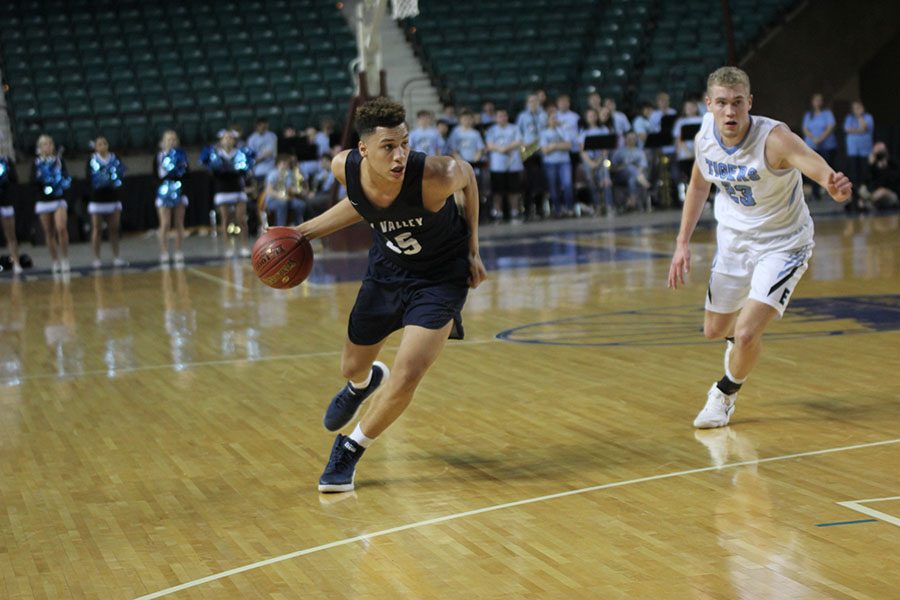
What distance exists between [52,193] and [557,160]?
7.22m

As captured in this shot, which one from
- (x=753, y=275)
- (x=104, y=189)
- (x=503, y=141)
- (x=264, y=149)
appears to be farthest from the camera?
(x=503, y=141)

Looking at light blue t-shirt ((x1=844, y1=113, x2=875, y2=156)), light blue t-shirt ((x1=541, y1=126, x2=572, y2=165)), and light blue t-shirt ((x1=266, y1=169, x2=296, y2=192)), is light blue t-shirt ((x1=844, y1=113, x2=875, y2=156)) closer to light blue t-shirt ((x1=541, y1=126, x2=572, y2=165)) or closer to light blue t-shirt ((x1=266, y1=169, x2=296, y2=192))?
light blue t-shirt ((x1=541, y1=126, x2=572, y2=165))

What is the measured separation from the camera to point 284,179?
17922mm

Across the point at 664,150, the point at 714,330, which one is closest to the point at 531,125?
the point at 664,150

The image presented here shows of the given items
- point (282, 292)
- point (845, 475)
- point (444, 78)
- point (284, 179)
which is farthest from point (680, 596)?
point (444, 78)

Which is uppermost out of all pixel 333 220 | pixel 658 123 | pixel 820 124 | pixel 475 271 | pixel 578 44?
pixel 578 44

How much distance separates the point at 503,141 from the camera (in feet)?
63.5

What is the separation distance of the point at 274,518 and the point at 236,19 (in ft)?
66.1

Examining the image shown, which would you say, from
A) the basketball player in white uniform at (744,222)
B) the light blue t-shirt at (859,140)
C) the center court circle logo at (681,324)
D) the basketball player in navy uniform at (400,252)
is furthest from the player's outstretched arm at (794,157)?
the light blue t-shirt at (859,140)

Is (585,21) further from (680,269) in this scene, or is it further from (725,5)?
(680,269)

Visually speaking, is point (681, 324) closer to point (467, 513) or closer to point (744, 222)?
point (744, 222)

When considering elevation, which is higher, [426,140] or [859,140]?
[426,140]

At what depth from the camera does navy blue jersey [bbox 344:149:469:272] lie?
5.25 metres

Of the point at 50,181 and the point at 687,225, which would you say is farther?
the point at 50,181
